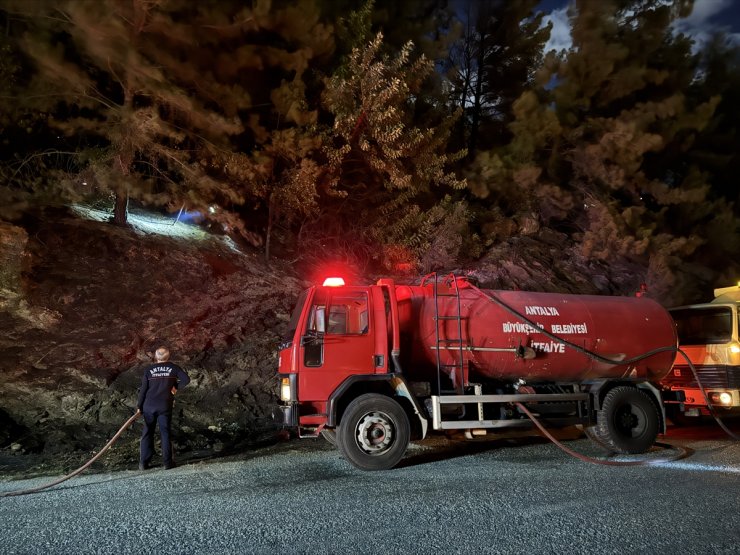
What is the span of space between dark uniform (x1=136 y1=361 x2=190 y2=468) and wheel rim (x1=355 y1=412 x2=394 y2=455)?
2.55 m

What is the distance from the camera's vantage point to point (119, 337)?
34.5ft

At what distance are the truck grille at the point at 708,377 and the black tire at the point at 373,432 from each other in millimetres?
5729

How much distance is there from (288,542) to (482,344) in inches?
175

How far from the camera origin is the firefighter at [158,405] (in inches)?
279

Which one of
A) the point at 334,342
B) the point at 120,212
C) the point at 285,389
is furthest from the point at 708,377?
the point at 120,212

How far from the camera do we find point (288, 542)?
4254mm

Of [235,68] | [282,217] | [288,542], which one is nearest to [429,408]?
[288,542]

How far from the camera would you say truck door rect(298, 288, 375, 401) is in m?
7.02

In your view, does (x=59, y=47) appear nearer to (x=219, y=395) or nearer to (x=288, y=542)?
(x=219, y=395)

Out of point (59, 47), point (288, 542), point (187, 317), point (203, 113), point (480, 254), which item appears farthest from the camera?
point (480, 254)

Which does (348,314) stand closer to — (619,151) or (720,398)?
(720,398)

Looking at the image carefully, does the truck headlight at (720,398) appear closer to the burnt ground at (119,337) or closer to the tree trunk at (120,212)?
the burnt ground at (119,337)

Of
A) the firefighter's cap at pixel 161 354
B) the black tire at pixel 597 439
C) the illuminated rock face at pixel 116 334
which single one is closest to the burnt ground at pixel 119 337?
the illuminated rock face at pixel 116 334

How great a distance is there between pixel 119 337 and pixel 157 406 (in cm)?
398
